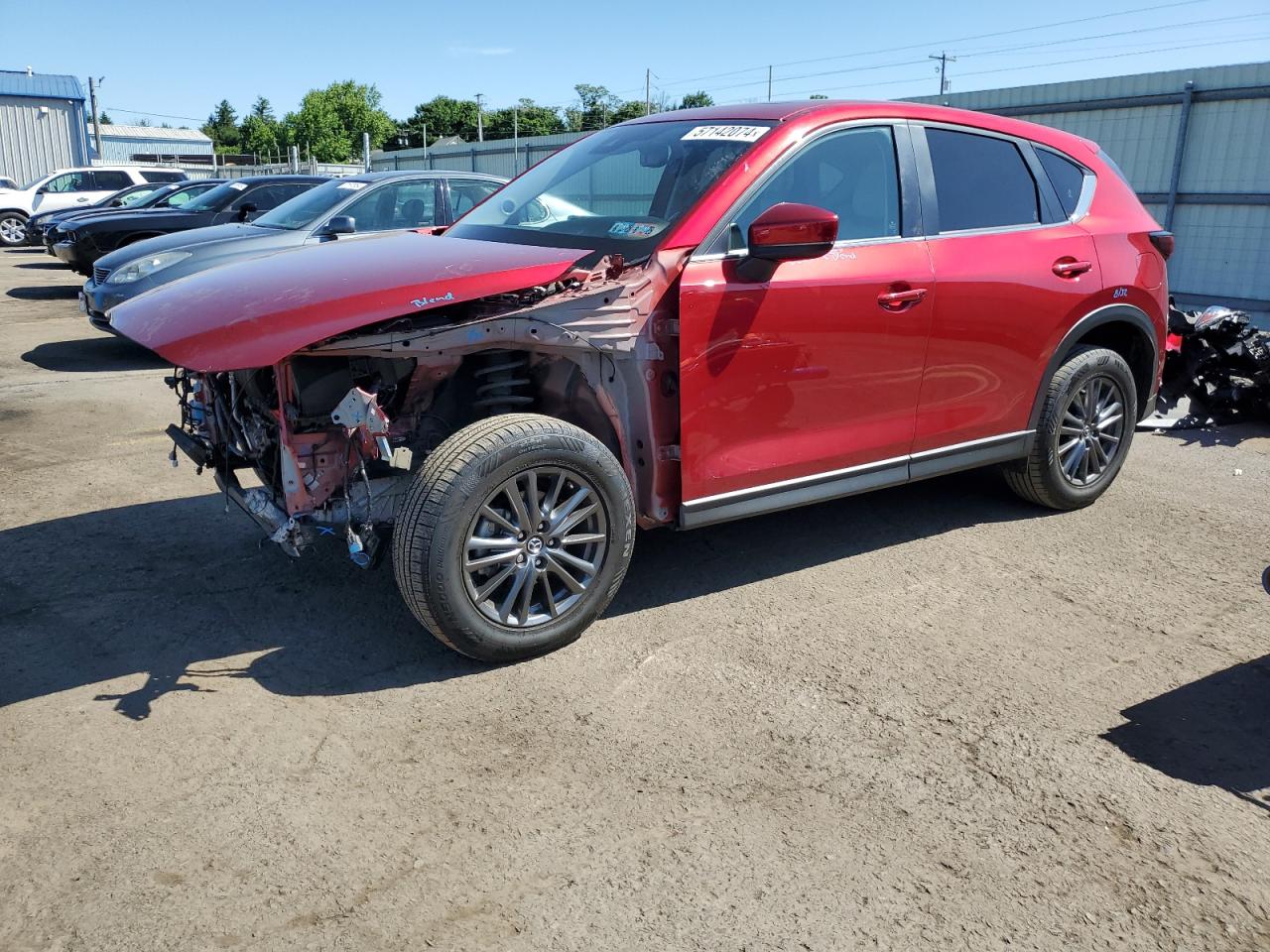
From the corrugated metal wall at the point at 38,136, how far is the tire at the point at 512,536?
3768cm

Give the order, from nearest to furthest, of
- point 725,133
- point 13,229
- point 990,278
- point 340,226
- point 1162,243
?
point 725,133, point 990,278, point 1162,243, point 340,226, point 13,229

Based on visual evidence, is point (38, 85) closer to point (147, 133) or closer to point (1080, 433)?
point (1080, 433)

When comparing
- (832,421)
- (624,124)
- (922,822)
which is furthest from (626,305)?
(922,822)

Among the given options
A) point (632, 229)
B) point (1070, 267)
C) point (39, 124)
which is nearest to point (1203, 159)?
point (1070, 267)

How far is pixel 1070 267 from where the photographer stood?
4.91 m

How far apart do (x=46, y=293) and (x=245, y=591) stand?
13.3 meters

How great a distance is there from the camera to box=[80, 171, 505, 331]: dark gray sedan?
887 centimetres

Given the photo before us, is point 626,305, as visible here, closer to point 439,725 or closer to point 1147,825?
point 439,725

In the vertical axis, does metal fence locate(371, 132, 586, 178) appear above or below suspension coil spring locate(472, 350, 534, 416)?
above

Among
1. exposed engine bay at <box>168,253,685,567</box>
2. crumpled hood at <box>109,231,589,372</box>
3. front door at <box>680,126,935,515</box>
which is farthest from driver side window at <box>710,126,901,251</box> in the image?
crumpled hood at <box>109,231,589,372</box>

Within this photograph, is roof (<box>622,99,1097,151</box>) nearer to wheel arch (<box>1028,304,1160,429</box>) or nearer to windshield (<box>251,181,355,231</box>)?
wheel arch (<box>1028,304,1160,429</box>)

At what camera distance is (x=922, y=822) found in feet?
9.23

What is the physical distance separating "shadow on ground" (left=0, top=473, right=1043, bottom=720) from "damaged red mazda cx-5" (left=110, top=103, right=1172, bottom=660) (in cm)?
44

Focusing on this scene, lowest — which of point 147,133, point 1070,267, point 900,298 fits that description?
point 900,298
